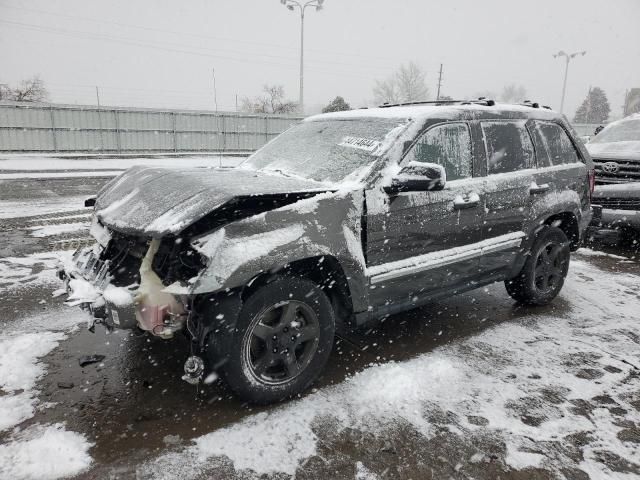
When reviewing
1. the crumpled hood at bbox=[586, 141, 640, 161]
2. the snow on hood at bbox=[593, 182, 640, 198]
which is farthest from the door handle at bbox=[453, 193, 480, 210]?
the crumpled hood at bbox=[586, 141, 640, 161]

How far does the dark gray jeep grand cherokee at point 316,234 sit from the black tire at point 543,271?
0.04 metres

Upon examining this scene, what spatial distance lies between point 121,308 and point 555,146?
4111 millimetres

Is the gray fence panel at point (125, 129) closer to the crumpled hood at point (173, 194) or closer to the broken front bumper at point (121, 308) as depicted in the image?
the crumpled hood at point (173, 194)

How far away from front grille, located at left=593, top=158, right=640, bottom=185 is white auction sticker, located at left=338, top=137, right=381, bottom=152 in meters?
5.48

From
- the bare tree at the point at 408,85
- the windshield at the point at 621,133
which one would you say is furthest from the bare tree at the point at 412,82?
the windshield at the point at 621,133

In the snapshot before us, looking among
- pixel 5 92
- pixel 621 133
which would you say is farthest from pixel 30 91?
pixel 621 133

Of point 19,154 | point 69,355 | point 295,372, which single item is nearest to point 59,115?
point 19,154

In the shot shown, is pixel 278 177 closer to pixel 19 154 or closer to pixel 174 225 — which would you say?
pixel 174 225

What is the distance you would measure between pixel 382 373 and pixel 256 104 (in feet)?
130

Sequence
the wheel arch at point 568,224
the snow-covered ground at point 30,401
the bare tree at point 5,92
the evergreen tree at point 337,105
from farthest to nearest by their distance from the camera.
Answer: the bare tree at point 5,92 → the evergreen tree at point 337,105 → the wheel arch at point 568,224 → the snow-covered ground at point 30,401

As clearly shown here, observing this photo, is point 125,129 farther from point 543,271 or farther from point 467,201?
point 467,201

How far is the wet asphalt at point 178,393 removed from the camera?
250 centimetres

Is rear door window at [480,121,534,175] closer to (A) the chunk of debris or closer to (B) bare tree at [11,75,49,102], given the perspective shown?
(A) the chunk of debris

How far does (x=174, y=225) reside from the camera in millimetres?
2602
